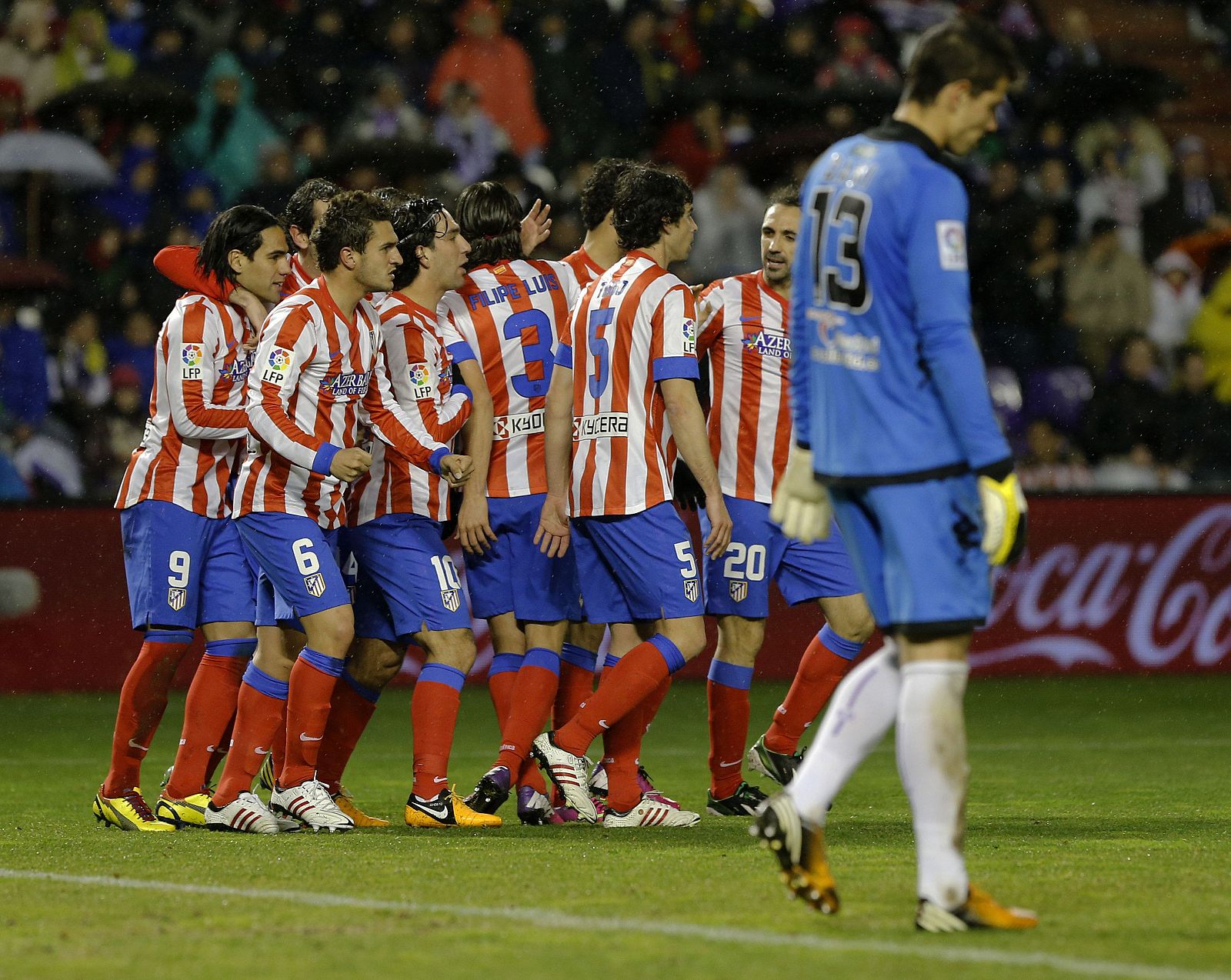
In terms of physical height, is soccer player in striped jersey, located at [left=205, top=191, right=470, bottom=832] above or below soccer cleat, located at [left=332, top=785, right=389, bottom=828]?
above

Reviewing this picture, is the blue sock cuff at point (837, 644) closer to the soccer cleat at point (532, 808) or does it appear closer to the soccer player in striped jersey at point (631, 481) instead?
the soccer player in striped jersey at point (631, 481)

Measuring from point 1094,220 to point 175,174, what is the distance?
309 inches

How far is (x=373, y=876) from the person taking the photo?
17.8 ft

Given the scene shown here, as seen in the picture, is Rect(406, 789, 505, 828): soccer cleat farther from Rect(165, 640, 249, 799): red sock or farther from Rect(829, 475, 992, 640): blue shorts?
Rect(829, 475, 992, 640): blue shorts

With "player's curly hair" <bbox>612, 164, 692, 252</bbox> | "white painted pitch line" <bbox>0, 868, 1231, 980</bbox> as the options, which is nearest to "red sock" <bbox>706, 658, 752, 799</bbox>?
"player's curly hair" <bbox>612, 164, 692, 252</bbox>

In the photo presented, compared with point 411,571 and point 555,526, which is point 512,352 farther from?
point 411,571

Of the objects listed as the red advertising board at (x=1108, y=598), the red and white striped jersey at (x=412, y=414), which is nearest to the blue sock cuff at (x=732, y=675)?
the red and white striped jersey at (x=412, y=414)

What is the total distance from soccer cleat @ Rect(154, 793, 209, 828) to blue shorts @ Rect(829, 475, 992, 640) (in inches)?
126

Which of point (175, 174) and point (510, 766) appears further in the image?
point (175, 174)

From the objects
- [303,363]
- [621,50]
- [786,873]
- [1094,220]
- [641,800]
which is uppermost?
[621,50]

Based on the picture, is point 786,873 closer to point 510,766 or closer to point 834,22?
point 510,766

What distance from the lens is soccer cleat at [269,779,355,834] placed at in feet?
21.8

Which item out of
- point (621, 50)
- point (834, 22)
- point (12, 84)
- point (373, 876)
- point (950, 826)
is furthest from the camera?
point (834, 22)

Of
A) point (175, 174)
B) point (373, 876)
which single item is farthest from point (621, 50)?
point (373, 876)
